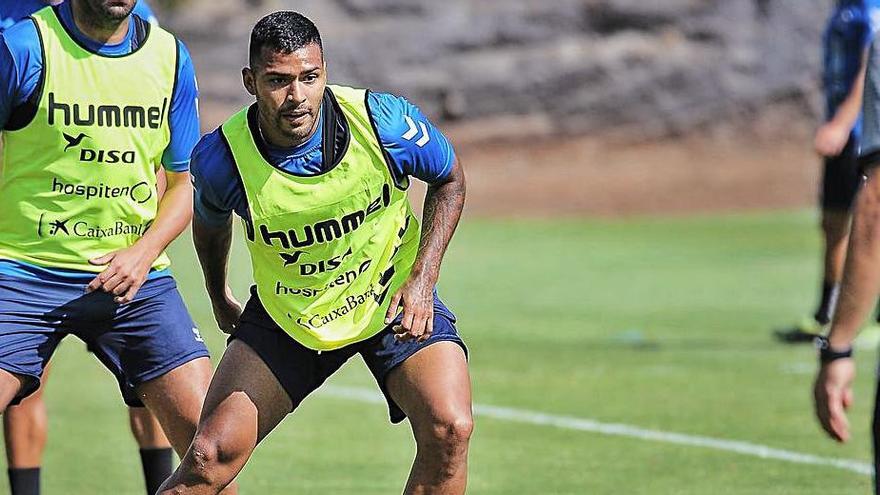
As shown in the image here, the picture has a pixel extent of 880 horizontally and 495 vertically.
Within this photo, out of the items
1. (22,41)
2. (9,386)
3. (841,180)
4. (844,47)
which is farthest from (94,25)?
(841,180)

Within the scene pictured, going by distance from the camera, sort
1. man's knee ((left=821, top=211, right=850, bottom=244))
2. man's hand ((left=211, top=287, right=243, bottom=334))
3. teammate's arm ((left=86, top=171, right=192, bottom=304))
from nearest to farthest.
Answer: teammate's arm ((left=86, top=171, right=192, bottom=304)) → man's hand ((left=211, top=287, right=243, bottom=334)) → man's knee ((left=821, top=211, right=850, bottom=244))

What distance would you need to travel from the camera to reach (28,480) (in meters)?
7.09

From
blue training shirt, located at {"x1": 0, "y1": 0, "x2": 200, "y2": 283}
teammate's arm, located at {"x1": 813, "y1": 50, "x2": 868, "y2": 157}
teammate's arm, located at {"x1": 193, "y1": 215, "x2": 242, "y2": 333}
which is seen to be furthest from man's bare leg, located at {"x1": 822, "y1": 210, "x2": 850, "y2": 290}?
blue training shirt, located at {"x1": 0, "y1": 0, "x2": 200, "y2": 283}

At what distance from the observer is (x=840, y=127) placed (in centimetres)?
956

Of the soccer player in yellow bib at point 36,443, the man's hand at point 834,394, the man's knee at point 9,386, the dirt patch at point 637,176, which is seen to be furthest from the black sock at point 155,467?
the dirt patch at point 637,176

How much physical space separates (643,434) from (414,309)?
12.4ft

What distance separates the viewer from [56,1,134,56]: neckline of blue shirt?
610 centimetres

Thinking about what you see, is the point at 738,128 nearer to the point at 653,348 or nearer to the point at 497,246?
the point at 497,246

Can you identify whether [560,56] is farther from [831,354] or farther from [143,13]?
[831,354]

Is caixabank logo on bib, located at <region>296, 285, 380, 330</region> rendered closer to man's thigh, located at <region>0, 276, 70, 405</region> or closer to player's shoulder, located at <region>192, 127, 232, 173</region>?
player's shoulder, located at <region>192, 127, 232, 173</region>

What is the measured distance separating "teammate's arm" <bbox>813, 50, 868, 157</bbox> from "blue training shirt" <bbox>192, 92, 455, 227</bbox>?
270 centimetres

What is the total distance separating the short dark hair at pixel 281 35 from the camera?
18.5 ft

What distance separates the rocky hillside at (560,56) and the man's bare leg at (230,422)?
25.9m

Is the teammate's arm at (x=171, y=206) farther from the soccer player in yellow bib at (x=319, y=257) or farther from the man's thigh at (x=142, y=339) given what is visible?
the soccer player in yellow bib at (x=319, y=257)
